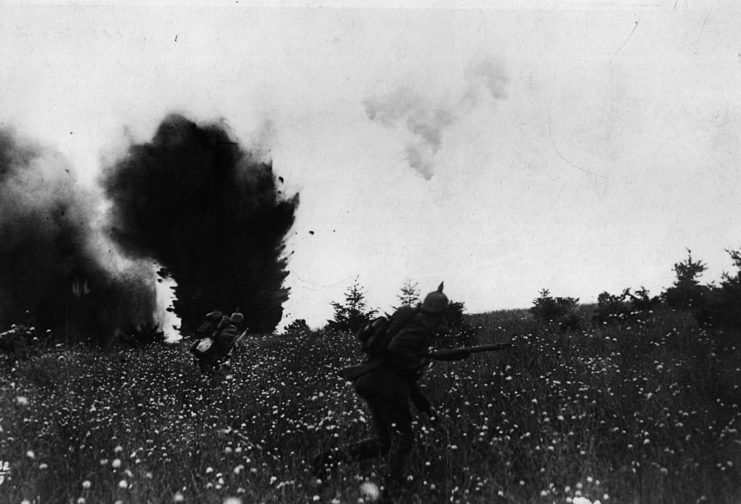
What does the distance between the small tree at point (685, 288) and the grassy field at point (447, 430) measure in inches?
106

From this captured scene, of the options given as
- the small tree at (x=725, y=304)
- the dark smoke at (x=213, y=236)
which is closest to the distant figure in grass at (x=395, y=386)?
the small tree at (x=725, y=304)

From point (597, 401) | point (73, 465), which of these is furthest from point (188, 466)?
point (597, 401)

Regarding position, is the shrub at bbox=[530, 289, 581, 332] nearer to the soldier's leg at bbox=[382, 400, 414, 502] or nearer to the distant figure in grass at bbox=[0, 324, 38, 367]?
the soldier's leg at bbox=[382, 400, 414, 502]

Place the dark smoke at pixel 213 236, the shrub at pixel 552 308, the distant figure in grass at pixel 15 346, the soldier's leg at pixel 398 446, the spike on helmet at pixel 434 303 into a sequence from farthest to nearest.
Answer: the dark smoke at pixel 213 236
the shrub at pixel 552 308
the distant figure in grass at pixel 15 346
the spike on helmet at pixel 434 303
the soldier's leg at pixel 398 446

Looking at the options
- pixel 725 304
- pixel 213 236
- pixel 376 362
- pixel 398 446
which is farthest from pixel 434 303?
pixel 213 236

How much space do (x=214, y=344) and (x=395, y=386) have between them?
626 centimetres

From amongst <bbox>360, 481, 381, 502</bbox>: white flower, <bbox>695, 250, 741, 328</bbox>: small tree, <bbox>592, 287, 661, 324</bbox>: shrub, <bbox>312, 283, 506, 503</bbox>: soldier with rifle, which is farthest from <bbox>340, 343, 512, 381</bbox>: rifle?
<bbox>592, 287, 661, 324</bbox>: shrub

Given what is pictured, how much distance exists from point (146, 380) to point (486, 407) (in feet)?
20.4

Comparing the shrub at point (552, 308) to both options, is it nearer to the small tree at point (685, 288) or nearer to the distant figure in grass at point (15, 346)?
the small tree at point (685, 288)

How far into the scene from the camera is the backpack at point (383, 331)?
474 cm

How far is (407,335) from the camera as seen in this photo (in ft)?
15.1

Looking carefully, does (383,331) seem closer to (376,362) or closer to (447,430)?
(376,362)

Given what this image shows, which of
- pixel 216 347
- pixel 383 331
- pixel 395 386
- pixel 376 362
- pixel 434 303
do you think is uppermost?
pixel 216 347

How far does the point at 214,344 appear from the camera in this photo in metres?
9.91
